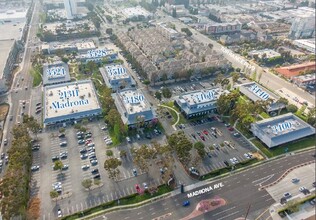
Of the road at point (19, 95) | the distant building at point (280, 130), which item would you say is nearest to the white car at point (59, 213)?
the road at point (19, 95)

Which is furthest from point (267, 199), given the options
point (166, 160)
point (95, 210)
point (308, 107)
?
point (308, 107)

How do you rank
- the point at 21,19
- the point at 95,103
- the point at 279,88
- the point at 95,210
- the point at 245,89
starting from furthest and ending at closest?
the point at 21,19, the point at 279,88, the point at 245,89, the point at 95,103, the point at 95,210

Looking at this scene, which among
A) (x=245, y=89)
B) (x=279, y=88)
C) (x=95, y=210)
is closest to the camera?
(x=95, y=210)

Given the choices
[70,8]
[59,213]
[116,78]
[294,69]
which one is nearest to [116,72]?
[116,78]

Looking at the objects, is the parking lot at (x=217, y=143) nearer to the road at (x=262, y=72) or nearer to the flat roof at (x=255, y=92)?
the flat roof at (x=255, y=92)

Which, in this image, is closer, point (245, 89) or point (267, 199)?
point (267, 199)

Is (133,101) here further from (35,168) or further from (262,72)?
(262,72)

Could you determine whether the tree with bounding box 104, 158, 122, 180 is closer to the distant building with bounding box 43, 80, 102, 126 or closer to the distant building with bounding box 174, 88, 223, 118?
the distant building with bounding box 43, 80, 102, 126

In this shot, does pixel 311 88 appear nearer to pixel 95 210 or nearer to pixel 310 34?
pixel 310 34
